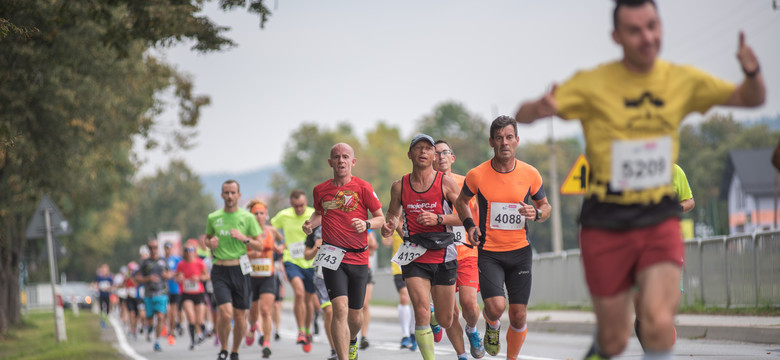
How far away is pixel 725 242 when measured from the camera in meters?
18.2

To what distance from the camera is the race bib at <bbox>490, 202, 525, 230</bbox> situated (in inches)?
372

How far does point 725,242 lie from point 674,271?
537 inches

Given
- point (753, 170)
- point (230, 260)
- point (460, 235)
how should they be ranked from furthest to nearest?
point (753, 170) < point (230, 260) < point (460, 235)

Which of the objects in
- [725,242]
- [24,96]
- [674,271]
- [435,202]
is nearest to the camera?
[674,271]

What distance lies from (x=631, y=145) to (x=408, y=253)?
454 cm

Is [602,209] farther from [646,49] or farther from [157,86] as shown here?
[157,86]

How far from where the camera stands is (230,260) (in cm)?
1374

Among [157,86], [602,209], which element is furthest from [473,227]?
[157,86]

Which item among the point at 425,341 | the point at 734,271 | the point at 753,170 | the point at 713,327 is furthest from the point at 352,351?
the point at 753,170

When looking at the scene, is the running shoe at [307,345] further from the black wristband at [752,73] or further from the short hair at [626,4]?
the black wristband at [752,73]

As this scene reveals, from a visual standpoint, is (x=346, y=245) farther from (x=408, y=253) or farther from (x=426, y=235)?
(x=426, y=235)

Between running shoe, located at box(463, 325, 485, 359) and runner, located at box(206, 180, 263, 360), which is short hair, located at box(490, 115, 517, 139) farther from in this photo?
runner, located at box(206, 180, 263, 360)

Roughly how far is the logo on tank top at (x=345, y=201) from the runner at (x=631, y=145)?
198 inches

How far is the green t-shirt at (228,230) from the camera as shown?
45.1 ft
